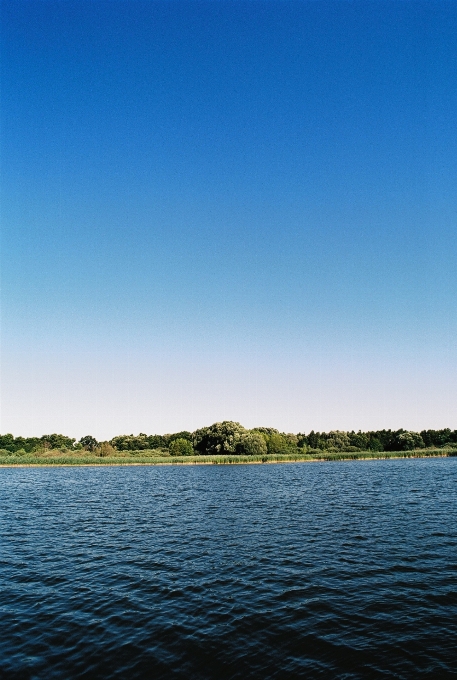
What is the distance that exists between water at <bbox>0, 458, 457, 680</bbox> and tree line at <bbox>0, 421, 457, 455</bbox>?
280 feet

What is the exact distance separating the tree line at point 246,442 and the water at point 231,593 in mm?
85372

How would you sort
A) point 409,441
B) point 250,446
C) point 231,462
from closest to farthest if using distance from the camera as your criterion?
point 231,462 → point 250,446 → point 409,441

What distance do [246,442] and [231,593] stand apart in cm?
10140

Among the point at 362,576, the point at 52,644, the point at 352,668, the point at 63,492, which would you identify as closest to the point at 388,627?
the point at 352,668

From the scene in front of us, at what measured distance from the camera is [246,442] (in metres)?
118

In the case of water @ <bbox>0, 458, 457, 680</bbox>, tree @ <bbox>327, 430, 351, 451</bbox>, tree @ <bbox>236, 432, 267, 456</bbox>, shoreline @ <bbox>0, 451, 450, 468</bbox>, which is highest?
tree @ <bbox>327, 430, 351, 451</bbox>

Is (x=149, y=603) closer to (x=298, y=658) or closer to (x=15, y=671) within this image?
(x=15, y=671)

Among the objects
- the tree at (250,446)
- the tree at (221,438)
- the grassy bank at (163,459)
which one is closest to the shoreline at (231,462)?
the grassy bank at (163,459)

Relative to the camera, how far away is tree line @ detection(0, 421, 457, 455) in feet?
397

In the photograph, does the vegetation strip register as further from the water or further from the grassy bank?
the water

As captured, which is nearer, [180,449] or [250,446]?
[250,446]

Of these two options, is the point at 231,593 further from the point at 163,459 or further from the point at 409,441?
the point at 409,441

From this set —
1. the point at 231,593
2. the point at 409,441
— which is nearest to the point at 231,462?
the point at 231,593

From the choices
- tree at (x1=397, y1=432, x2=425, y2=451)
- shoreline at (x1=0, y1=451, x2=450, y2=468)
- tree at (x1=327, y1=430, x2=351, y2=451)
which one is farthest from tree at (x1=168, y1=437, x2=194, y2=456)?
tree at (x1=397, y1=432, x2=425, y2=451)
